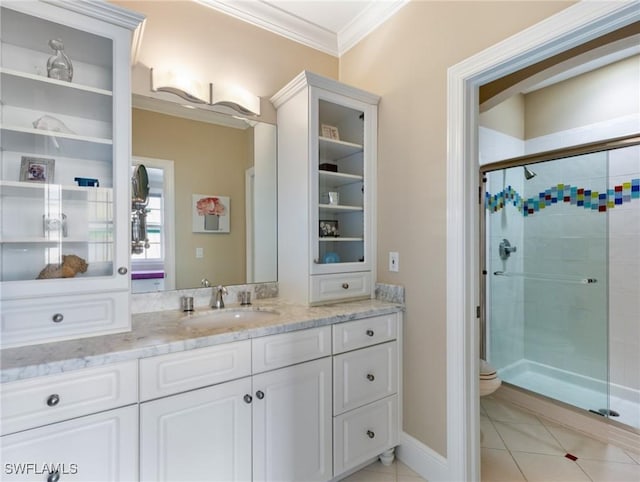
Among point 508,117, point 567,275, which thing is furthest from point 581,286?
point 508,117

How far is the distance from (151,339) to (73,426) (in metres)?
A: 0.33

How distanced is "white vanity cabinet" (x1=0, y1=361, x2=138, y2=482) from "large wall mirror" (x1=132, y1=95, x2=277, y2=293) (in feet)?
2.17

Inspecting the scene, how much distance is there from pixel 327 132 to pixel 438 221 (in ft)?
2.83

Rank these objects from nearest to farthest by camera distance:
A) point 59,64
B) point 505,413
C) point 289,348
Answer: point 59,64 < point 289,348 < point 505,413

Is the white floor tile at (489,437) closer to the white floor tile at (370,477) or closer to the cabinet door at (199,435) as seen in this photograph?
the white floor tile at (370,477)

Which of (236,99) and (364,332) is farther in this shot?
(236,99)

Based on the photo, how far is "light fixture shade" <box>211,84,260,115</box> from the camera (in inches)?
75.6

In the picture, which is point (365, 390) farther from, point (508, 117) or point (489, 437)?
point (508, 117)

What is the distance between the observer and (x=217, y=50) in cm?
194

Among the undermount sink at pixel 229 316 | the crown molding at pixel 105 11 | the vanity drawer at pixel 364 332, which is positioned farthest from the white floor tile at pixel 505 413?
the crown molding at pixel 105 11

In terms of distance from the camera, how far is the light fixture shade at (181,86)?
5.70 ft

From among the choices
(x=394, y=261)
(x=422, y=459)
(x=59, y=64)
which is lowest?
(x=422, y=459)

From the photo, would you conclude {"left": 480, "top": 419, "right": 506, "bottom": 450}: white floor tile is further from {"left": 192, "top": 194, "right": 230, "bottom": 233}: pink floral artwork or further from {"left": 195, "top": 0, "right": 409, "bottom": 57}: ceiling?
{"left": 195, "top": 0, "right": 409, "bottom": 57}: ceiling

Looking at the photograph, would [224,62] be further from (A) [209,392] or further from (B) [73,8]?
(A) [209,392]
